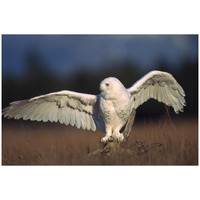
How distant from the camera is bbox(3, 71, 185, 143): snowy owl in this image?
476cm

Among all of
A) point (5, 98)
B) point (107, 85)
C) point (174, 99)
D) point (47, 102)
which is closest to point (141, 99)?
point (174, 99)

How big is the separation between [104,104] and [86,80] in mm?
9649

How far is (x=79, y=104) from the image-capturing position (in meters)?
5.16

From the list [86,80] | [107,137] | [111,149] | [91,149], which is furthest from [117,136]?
[86,80]

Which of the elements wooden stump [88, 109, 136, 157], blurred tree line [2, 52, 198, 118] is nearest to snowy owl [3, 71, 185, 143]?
wooden stump [88, 109, 136, 157]

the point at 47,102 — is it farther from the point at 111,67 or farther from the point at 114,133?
the point at 111,67

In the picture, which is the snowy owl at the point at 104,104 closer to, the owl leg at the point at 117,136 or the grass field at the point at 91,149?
the owl leg at the point at 117,136

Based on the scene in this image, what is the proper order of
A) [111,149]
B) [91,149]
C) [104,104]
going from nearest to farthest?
[111,149] → [104,104] → [91,149]

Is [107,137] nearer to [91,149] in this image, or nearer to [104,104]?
[91,149]

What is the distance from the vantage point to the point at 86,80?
14.4 m

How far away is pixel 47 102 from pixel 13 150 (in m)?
0.85

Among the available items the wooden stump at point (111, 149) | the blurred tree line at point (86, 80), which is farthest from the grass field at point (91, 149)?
the blurred tree line at point (86, 80)

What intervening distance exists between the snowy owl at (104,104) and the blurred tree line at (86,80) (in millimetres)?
6073

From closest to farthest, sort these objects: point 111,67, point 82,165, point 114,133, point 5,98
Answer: point 82,165, point 114,133, point 5,98, point 111,67
